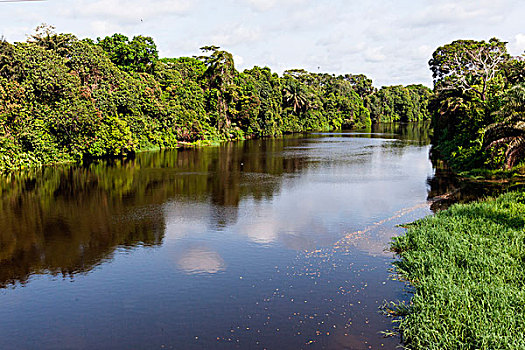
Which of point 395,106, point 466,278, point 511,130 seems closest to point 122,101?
point 511,130

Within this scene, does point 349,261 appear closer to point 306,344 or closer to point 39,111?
point 306,344

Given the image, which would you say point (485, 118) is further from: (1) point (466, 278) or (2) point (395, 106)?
(2) point (395, 106)

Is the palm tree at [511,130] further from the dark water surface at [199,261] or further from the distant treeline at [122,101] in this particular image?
the distant treeline at [122,101]

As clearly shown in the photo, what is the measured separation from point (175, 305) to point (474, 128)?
31318 millimetres

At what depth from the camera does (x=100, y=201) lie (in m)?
25.2

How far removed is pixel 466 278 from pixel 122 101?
45.4 m

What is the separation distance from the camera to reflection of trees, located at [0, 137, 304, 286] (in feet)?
54.4

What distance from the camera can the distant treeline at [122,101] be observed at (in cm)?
3797

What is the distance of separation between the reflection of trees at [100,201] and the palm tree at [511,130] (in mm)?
14217

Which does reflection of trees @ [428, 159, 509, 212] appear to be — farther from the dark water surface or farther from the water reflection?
the water reflection

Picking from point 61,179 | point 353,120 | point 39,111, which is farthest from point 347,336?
point 353,120

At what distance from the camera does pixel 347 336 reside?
1046 cm

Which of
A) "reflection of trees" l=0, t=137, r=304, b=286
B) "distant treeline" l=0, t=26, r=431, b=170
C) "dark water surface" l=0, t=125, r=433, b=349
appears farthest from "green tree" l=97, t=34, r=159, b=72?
"dark water surface" l=0, t=125, r=433, b=349

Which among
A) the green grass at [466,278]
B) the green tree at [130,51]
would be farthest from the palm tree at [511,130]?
the green tree at [130,51]
